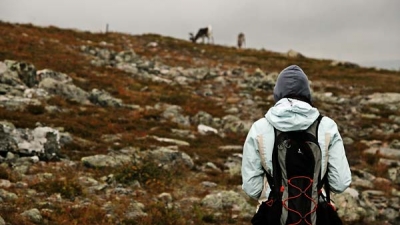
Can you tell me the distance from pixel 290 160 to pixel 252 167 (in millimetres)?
461

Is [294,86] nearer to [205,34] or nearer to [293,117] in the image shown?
[293,117]

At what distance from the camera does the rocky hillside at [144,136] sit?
32.6 ft

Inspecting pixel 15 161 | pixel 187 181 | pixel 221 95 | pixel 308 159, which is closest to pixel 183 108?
pixel 221 95

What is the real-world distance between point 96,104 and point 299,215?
17010 millimetres

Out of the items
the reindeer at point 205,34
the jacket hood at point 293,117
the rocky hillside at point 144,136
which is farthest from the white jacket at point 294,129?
the reindeer at point 205,34

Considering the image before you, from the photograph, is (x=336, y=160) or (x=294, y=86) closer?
(x=336, y=160)

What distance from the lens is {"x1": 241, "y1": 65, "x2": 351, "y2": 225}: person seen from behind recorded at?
14.4ft

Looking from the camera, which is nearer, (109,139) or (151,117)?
(109,139)

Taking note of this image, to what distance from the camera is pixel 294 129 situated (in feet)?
14.6

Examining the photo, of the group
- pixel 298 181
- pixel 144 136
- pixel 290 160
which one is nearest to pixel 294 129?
pixel 290 160

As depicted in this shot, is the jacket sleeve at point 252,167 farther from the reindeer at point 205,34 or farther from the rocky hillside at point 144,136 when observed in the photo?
the reindeer at point 205,34

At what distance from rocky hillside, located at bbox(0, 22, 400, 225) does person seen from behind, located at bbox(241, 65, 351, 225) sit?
472cm

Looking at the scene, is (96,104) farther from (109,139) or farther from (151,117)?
(109,139)

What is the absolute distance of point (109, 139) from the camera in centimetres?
1523
